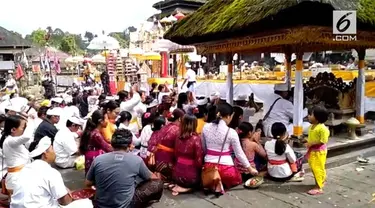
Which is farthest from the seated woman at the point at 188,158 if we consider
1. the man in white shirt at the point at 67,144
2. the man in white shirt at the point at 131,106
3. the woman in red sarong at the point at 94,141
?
the man in white shirt at the point at 131,106

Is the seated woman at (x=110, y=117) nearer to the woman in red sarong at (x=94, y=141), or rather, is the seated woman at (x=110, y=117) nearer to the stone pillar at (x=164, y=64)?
the woman in red sarong at (x=94, y=141)

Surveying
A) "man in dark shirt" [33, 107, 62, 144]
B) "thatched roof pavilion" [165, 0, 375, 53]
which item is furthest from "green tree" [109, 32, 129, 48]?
"man in dark shirt" [33, 107, 62, 144]

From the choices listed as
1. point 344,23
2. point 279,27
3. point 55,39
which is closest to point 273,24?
point 279,27

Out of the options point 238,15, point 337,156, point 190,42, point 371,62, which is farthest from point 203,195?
point 371,62

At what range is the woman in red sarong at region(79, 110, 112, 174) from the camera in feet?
17.5

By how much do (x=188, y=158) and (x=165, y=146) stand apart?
51 cm

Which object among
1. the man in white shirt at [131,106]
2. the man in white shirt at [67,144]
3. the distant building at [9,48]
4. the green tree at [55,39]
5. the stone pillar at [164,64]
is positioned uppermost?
the green tree at [55,39]

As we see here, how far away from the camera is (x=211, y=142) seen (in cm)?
515

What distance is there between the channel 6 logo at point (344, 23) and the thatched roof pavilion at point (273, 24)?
0.08 meters

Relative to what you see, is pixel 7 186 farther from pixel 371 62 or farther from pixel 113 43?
pixel 371 62

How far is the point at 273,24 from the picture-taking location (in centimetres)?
602

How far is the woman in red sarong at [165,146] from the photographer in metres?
5.49

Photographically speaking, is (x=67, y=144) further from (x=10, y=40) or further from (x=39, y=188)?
(x=10, y=40)

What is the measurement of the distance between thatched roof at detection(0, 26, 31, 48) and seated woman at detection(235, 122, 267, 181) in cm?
4383
